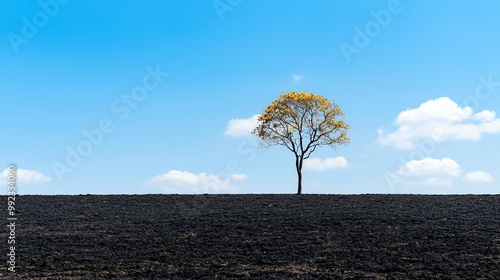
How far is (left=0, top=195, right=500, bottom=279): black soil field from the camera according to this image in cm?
1467

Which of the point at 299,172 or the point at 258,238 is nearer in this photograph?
the point at 258,238

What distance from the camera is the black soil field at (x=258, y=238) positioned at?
1467 cm

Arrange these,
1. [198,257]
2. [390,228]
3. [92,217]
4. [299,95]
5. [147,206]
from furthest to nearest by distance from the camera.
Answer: [299,95], [147,206], [92,217], [390,228], [198,257]

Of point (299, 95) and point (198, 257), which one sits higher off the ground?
point (299, 95)

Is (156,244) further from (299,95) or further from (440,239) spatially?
(299,95)

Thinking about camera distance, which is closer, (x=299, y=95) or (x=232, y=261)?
(x=232, y=261)

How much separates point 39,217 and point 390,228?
14.7 m

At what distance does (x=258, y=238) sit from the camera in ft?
58.9

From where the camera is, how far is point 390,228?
19.3 meters

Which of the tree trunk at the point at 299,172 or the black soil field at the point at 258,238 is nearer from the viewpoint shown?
the black soil field at the point at 258,238

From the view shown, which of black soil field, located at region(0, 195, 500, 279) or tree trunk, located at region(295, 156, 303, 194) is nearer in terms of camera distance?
black soil field, located at region(0, 195, 500, 279)

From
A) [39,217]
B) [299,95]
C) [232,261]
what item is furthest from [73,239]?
[299,95]

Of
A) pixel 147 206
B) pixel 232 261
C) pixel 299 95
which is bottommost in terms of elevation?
pixel 232 261

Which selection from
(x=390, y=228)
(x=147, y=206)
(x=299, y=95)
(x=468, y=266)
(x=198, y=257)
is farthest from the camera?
(x=299, y=95)
